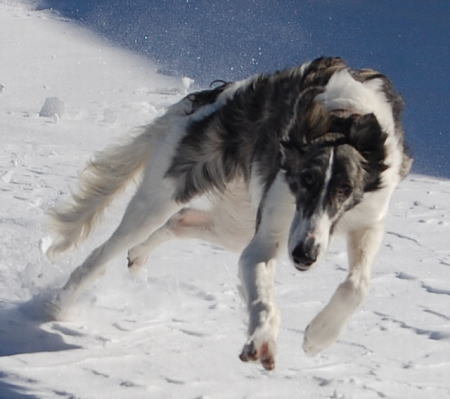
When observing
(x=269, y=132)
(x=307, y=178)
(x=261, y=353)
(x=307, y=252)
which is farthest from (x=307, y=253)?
(x=269, y=132)

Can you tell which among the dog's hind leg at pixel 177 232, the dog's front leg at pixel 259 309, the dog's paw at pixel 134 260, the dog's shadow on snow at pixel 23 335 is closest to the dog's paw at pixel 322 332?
the dog's front leg at pixel 259 309

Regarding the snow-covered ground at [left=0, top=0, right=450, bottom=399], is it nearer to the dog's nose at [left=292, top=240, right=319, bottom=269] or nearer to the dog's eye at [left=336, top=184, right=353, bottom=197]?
the dog's nose at [left=292, top=240, right=319, bottom=269]

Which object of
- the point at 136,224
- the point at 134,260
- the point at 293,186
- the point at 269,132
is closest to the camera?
the point at 293,186

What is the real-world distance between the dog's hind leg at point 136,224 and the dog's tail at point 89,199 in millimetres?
451

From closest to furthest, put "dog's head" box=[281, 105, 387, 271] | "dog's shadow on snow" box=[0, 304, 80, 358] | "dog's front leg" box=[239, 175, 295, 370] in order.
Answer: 1. "dog's head" box=[281, 105, 387, 271]
2. "dog's front leg" box=[239, 175, 295, 370]
3. "dog's shadow on snow" box=[0, 304, 80, 358]

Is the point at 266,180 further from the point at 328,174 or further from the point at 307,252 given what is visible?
the point at 307,252

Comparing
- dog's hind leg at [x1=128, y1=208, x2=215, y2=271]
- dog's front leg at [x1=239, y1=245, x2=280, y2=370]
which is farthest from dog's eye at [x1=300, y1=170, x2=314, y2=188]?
dog's hind leg at [x1=128, y1=208, x2=215, y2=271]

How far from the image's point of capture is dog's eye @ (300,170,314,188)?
14.4 feet

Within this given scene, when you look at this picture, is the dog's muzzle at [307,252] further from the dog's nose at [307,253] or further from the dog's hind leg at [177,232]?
the dog's hind leg at [177,232]

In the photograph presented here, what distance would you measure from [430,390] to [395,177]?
98 centimetres

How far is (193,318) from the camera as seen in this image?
18.7ft

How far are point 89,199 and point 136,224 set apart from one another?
61 centimetres

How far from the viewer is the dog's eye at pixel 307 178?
4395 millimetres

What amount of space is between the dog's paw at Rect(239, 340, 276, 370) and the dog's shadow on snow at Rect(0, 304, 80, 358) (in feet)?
3.96
